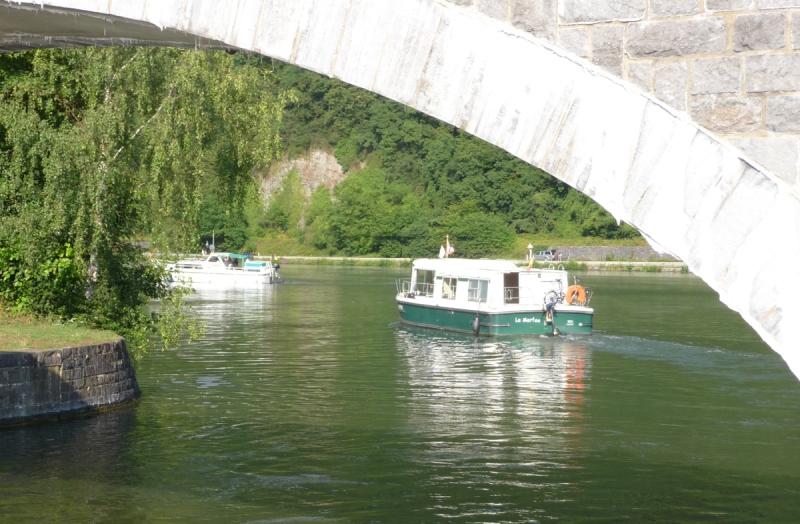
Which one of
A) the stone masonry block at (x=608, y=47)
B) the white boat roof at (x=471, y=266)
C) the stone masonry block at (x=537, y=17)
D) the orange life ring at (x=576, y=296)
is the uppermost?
the stone masonry block at (x=537, y=17)

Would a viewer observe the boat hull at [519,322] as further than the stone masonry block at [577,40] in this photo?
Yes

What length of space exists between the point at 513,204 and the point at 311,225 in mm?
17848

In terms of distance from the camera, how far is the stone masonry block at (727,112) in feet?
15.5

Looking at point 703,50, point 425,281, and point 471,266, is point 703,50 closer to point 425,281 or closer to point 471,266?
point 471,266

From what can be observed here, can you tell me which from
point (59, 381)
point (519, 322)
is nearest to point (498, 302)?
point (519, 322)

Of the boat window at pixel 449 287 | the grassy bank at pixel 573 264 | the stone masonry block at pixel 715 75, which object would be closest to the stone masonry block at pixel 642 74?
the stone masonry block at pixel 715 75

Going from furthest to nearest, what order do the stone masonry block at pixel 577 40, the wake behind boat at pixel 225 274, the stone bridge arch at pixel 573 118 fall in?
the wake behind boat at pixel 225 274 → the stone masonry block at pixel 577 40 → the stone bridge arch at pixel 573 118

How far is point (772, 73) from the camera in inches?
188

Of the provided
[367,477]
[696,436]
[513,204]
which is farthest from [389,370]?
[513,204]

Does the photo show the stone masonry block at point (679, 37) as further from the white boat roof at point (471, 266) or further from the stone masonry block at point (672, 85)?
the white boat roof at point (471, 266)

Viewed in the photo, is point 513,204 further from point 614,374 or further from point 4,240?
point 4,240

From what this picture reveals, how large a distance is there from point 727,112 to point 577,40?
68 cm

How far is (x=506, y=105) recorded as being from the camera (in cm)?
481

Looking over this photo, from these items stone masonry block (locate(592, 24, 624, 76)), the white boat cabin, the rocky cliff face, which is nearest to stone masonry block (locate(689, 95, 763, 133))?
stone masonry block (locate(592, 24, 624, 76))
